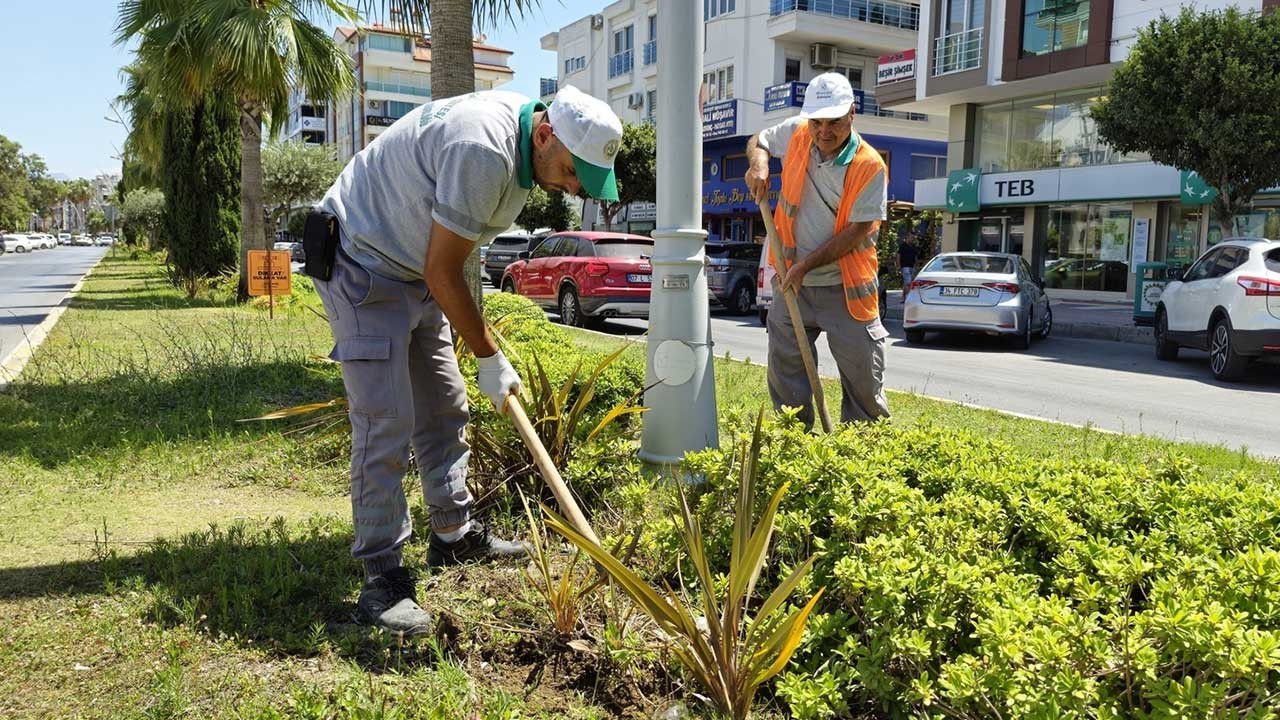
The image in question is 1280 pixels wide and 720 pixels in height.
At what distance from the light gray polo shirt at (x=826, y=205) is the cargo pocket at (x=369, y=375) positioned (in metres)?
2.26

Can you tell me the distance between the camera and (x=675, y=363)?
446 cm

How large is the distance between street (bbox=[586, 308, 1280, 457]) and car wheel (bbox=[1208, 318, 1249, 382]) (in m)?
0.16

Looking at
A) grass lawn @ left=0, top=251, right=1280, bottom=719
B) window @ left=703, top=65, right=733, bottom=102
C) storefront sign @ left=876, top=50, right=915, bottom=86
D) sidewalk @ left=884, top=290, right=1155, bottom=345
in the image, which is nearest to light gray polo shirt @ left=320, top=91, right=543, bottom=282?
grass lawn @ left=0, top=251, right=1280, bottom=719

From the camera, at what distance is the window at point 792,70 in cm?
3594

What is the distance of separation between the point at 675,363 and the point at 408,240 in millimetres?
1637

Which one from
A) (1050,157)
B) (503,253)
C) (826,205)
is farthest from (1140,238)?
(826,205)

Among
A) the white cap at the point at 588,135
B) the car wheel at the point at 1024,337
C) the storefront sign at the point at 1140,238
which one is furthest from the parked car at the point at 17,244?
the white cap at the point at 588,135

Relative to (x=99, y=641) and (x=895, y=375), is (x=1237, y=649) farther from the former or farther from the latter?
(x=895, y=375)

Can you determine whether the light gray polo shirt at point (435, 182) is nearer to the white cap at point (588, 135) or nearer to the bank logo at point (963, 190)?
the white cap at point (588, 135)

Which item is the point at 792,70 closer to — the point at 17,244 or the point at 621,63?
the point at 621,63

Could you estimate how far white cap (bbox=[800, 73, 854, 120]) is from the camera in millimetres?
4375

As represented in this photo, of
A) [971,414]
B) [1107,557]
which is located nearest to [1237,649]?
[1107,557]

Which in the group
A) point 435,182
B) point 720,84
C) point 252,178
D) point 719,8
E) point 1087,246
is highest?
point 719,8

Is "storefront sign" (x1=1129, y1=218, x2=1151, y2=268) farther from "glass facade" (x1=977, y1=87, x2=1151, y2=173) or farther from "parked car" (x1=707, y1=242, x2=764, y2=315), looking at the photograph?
"parked car" (x1=707, y1=242, x2=764, y2=315)
